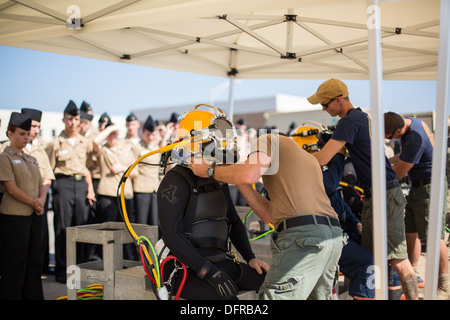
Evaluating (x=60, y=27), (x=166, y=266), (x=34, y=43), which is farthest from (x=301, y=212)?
(x=34, y=43)

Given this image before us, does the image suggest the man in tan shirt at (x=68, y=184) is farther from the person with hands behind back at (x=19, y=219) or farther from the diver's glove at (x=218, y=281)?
the diver's glove at (x=218, y=281)

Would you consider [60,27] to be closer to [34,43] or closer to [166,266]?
[34,43]

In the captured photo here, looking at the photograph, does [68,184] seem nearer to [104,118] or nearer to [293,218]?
[104,118]

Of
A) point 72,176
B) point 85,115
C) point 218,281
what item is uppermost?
point 85,115

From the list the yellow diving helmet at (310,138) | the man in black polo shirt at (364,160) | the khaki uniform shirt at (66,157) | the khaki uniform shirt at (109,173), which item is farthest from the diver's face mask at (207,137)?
the khaki uniform shirt at (109,173)

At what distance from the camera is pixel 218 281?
247 cm

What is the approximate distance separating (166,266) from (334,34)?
359 centimetres

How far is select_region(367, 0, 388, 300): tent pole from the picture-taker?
221 centimetres

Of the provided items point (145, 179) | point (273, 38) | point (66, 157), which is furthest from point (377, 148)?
point (145, 179)

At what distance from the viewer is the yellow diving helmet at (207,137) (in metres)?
Answer: 2.69

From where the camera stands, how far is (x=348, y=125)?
334cm

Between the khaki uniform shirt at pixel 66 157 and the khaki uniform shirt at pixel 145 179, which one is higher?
the khaki uniform shirt at pixel 66 157

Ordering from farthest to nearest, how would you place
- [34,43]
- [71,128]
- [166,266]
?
[71,128]
[34,43]
[166,266]

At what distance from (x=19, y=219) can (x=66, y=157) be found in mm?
1694
